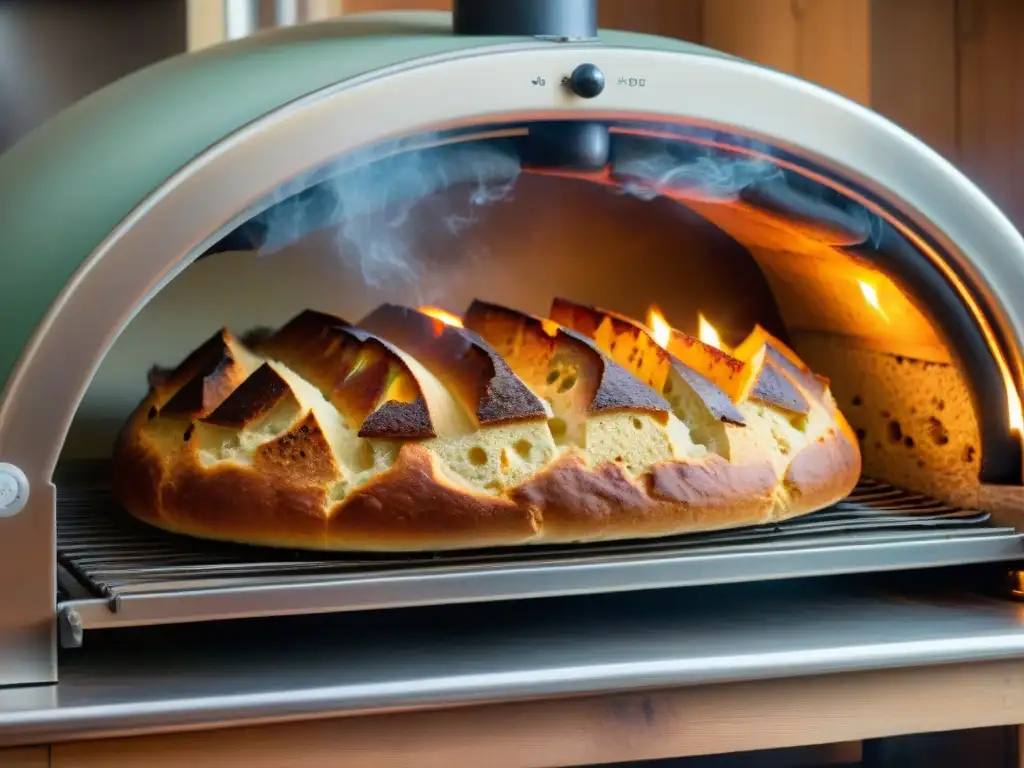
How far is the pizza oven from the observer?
853 mm

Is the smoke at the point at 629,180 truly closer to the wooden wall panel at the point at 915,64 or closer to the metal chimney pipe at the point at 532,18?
the metal chimney pipe at the point at 532,18

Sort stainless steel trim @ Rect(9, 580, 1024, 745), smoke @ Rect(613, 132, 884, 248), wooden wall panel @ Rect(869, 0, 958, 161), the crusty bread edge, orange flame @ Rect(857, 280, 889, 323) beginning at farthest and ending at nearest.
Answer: wooden wall panel @ Rect(869, 0, 958, 161)
orange flame @ Rect(857, 280, 889, 323)
smoke @ Rect(613, 132, 884, 248)
the crusty bread edge
stainless steel trim @ Rect(9, 580, 1024, 745)

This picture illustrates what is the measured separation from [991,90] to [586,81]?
0.66 metres

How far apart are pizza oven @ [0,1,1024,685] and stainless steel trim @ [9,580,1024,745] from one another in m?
0.04

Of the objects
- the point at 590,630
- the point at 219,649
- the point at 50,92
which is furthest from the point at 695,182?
the point at 50,92

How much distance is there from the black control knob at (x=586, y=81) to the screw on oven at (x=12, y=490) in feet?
1.42

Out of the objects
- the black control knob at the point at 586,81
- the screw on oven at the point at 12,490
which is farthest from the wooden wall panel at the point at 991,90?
the screw on oven at the point at 12,490

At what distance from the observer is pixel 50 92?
1.48m

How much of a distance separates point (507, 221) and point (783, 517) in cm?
48

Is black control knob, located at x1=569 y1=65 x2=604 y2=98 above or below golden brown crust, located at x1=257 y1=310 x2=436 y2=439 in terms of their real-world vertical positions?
above

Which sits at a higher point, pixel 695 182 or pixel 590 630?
pixel 695 182

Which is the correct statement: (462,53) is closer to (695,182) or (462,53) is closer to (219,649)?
(695,182)

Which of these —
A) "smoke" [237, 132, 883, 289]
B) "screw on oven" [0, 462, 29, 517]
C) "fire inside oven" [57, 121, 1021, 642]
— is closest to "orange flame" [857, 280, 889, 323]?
"fire inside oven" [57, 121, 1021, 642]

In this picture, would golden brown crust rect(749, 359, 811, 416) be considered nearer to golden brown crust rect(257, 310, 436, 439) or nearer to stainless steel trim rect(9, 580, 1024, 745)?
stainless steel trim rect(9, 580, 1024, 745)
